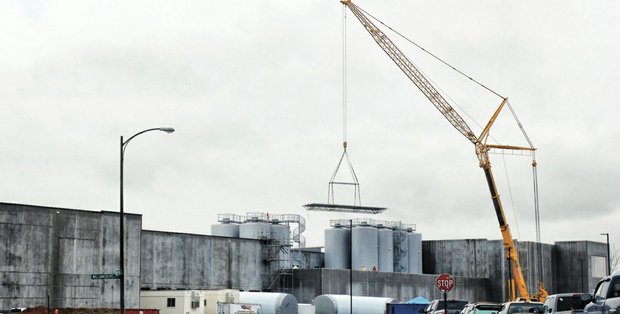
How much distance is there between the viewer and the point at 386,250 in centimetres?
11238

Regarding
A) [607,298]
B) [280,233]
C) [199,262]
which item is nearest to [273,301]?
[199,262]

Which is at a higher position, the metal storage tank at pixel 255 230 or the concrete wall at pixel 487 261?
the metal storage tank at pixel 255 230

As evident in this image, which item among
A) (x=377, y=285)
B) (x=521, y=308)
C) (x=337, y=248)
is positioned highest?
(x=337, y=248)

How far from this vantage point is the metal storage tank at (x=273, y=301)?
7925 centimetres

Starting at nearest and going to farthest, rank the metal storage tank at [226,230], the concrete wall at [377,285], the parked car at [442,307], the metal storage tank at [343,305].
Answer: the parked car at [442,307] → the metal storage tank at [343,305] → the concrete wall at [377,285] → the metal storage tank at [226,230]

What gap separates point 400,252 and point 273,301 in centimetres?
3886

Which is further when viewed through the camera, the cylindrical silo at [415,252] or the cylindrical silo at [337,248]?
the cylindrical silo at [415,252]

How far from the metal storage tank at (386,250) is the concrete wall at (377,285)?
16.0ft

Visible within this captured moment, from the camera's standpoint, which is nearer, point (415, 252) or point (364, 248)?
point (364, 248)

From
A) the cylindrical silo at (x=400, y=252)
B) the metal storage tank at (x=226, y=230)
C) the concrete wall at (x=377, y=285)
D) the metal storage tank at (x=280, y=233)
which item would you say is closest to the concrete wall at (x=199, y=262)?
the metal storage tank at (x=280, y=233)

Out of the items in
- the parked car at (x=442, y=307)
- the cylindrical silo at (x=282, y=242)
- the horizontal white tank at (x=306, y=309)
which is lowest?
the horizontal white tank at (x=306, y=309)

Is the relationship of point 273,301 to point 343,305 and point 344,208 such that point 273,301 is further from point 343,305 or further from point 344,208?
point 344,208

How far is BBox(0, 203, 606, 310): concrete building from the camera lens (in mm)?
70438

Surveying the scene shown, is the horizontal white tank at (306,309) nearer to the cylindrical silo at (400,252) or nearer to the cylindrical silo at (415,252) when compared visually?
the cylindrical silo at (400,252)
